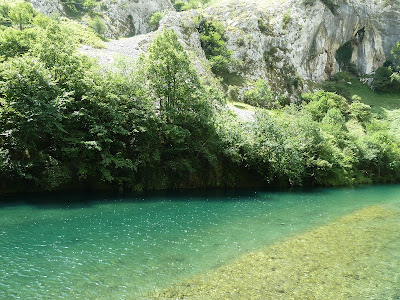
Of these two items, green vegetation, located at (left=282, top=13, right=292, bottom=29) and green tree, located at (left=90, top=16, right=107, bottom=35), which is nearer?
green vegetation, located at (left=282, top=13, right=292, bottom=29)

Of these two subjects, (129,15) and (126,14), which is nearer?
(126,14)

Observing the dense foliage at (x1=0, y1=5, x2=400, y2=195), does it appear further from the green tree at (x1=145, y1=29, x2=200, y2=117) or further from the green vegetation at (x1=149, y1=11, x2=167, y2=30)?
the green vegetation at (x1=149, y1=11, x2=167, y2=30)

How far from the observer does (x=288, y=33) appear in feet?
262

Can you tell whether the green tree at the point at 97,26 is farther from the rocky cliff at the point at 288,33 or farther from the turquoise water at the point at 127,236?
the turquoise water at the point at 127,236

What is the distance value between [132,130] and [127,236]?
16.8m

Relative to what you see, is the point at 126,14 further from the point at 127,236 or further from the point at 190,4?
the point at 127,236

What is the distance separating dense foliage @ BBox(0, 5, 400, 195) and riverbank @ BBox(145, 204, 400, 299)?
19098mm

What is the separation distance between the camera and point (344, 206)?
26.5 metres

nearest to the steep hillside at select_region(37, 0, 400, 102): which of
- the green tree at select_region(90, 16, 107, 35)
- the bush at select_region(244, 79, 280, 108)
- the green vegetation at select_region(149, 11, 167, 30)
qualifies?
the bush at select_region(244, 79, 280, 108)

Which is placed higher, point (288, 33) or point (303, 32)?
point (303, 32)

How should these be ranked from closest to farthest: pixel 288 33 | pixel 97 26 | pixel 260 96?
pixel 260 96 < pixel 288 33 < pixel 97 26

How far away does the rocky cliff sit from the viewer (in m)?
72.3

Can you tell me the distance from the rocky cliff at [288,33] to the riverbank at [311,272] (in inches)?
1909

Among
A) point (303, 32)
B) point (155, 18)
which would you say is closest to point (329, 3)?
point (303, 32)
